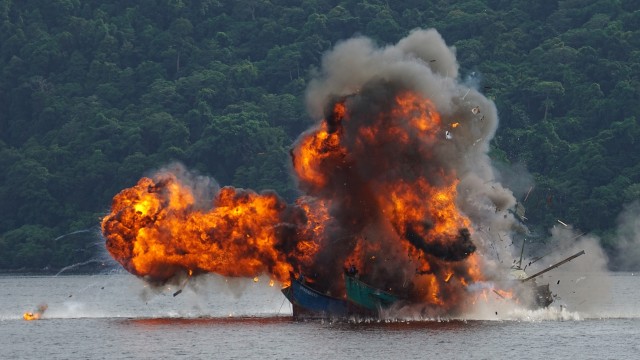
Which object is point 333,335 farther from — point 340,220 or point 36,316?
point 36,316

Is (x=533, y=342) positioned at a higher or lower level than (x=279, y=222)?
lower

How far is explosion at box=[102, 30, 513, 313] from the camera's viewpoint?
133 metres

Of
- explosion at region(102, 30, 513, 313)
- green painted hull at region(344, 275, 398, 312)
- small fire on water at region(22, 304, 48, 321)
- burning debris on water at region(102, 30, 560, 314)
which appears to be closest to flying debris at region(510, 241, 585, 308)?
burning debris on water at region(102, 30, 560, 314)

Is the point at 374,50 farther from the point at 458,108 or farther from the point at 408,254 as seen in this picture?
the point at 408,254

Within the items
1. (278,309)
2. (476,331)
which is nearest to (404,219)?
(476,331)

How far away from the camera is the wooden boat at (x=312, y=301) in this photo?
138 meters

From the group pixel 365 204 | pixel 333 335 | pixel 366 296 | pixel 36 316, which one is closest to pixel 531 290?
pixel 366 296

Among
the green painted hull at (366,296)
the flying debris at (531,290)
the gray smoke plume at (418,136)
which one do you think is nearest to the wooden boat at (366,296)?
the green painted hull at (366,296)

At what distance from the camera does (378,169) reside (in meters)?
133

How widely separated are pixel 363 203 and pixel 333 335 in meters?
12.1

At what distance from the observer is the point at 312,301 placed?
457 feet

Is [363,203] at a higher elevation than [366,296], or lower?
higher

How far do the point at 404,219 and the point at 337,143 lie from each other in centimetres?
922

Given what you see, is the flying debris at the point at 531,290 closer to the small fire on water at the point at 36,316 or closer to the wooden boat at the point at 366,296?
the wooden boat at the point at 366,296
